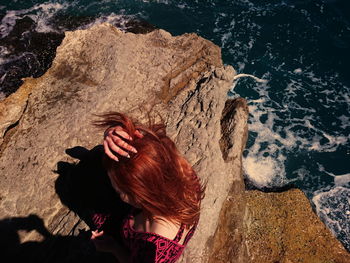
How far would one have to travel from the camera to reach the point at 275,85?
10.9 m

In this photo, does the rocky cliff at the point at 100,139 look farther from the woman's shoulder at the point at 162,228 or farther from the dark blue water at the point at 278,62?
the dark blue water at the point at 278,62

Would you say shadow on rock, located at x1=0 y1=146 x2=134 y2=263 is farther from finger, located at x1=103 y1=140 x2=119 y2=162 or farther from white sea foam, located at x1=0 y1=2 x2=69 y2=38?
white sea foam, located at x1=0 y1=2 x2=69 y2=38

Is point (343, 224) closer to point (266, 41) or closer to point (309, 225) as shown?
point (309, 225)

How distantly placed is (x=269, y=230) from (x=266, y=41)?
326 inches

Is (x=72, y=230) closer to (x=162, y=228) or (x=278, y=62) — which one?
(x=162, y=228)

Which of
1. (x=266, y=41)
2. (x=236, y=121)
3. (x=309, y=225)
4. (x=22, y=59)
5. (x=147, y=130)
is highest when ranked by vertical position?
(x=147, y=130)

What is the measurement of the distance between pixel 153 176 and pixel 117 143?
0.43 meters

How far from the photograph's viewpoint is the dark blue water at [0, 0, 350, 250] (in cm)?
880

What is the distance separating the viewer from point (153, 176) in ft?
7.83

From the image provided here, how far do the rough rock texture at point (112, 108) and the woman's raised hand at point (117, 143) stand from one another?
4.39 ft

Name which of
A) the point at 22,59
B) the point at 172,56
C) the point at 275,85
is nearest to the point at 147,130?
the point at 172,56

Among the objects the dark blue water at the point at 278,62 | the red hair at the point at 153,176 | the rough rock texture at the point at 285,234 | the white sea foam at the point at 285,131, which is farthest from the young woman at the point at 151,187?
the white sea foam at the point at 285,131

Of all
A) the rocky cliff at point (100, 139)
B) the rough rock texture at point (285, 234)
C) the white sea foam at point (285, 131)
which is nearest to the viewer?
the rocky cliff at point (100, 139)

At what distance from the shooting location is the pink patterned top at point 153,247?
276 cm
